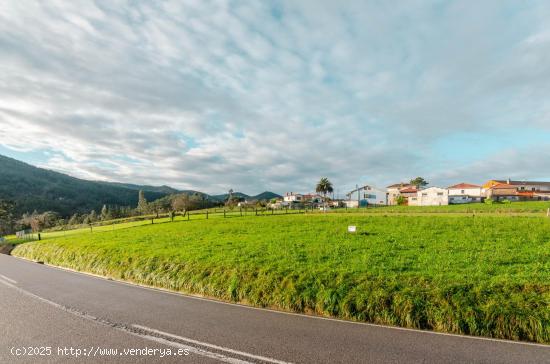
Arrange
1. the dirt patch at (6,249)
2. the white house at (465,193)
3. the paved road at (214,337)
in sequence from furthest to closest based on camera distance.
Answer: the white house at (465,193) → the dirt patch at (6,249) → the paved road at (214,337)

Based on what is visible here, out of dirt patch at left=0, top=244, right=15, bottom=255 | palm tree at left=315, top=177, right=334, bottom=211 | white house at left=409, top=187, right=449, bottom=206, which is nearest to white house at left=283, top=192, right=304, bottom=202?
palm tree at left=315, top=177, right=334, bottom=211

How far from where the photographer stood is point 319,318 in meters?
7.87

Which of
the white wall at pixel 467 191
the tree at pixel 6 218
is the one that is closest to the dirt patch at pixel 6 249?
the tree at pixel 6 218

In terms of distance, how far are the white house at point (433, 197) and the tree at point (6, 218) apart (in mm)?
143600

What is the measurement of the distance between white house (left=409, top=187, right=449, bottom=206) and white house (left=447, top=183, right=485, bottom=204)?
10.8 ft

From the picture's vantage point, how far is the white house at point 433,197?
71.6 meters

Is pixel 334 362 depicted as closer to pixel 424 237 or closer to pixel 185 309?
pixel 185 309

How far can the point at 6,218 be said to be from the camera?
107 m

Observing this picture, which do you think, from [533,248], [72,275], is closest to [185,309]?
[72,275]

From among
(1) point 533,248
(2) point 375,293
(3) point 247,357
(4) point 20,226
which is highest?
(1) point 533,248

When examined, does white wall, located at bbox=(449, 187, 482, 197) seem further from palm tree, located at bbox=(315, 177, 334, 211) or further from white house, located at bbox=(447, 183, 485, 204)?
palm tree, located at bbox=(315, 177, 334, 211)

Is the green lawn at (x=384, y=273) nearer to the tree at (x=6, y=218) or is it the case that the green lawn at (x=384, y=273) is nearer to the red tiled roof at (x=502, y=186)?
the red tiled roof at (x=502, y=186)

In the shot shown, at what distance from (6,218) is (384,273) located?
147 metres

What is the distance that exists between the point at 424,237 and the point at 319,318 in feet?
37.3
